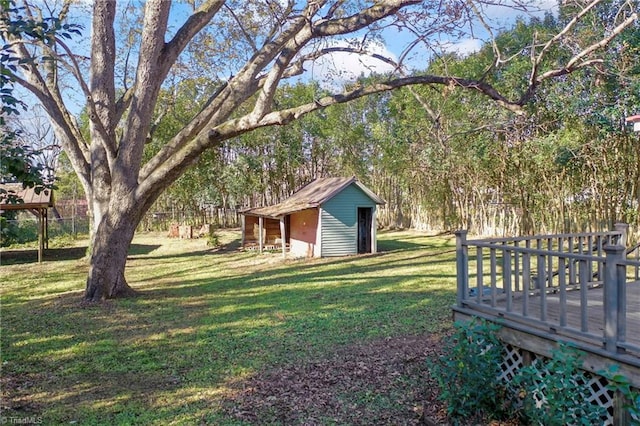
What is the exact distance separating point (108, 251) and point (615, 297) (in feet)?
26.1

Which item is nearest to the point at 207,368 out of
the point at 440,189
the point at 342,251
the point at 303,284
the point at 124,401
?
the point at 124,401

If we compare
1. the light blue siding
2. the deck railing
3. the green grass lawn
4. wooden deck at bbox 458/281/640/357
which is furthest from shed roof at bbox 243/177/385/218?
wooden deck at bbox 458/281/640/357

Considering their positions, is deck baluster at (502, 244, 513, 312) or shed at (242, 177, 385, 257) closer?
deck baluster at (502, 244, 513, 312)

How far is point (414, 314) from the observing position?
6902 mm

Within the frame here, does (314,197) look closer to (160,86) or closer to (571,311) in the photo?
(160,86)

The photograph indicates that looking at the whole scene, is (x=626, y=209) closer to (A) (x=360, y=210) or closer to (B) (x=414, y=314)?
(A) (x=360, y=210)

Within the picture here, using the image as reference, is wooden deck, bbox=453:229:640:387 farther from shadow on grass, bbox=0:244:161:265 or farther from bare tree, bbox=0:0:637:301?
shadow on grass, bbox=0:244:161:265

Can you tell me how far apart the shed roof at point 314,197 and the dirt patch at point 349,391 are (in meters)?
9.73

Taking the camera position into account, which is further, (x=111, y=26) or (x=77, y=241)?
(x=77, y=241)

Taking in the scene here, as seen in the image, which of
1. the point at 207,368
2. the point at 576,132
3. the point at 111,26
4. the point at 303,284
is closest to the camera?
the point at 207,368

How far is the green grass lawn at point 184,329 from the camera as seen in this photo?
413 cm

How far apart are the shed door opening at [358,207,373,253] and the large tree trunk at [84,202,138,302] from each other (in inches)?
364

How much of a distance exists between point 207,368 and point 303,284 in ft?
17.3

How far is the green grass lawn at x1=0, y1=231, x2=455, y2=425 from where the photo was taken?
4129 millimetres
